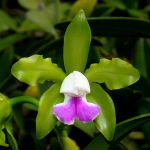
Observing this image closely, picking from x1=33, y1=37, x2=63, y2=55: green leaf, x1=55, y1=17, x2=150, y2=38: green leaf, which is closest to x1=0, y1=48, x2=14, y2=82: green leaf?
x1=33, y1=37, x2=63, y2=55: green leaf

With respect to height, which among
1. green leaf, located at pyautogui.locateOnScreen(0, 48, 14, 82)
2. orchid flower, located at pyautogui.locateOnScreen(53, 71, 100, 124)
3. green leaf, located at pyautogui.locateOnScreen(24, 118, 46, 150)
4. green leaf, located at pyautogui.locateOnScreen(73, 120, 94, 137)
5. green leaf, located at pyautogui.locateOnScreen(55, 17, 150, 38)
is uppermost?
green leaf, located at pyautogui.locateOnScreen(55, 17, 150, 38)

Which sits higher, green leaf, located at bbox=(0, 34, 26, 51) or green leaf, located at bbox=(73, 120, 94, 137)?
green leaf, located at bbox=(0, 34, 26, 51)

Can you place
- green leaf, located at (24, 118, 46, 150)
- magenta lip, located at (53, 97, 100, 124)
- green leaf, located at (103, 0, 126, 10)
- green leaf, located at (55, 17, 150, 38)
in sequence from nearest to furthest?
magenta lip, located at (53, 97, 100, 124)
green leaf, located at (55, 17, 150, 38)
green leaf, located at (24, 118, 46, 150)
green leaf, located at (103, 0, 126, 10)

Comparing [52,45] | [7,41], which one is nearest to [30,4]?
[7,41]

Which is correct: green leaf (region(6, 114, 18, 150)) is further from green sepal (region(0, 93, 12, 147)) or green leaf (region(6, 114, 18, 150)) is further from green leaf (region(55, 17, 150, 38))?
green leaf (region(55, 17, 150, 38))

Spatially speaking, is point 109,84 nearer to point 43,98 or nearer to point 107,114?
point 107,114

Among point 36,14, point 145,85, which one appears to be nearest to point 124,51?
point 145,85

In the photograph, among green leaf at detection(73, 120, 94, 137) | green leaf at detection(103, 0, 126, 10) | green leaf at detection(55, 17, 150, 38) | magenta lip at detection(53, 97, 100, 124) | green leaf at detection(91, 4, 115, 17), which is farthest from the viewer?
green leaf at detection(91, 4, 115, 17)

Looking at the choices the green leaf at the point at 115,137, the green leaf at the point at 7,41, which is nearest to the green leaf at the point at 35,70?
the green leaf at the point at 115,137
